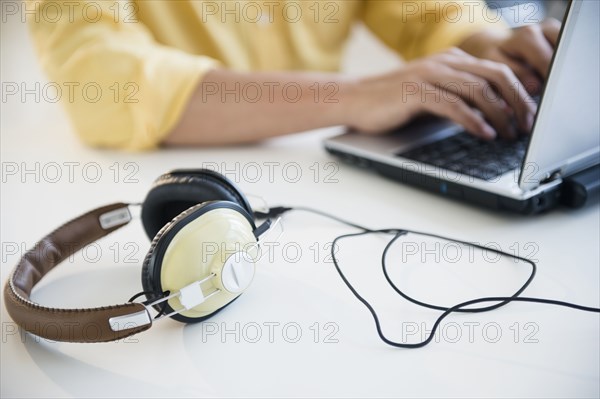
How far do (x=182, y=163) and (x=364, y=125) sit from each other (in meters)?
0.26

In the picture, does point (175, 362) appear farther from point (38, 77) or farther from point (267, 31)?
point (38, 77)

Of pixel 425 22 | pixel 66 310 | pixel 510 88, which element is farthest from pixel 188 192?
pixel 425 22

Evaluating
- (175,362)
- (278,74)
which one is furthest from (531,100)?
(175,362)

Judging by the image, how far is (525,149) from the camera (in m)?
0.60

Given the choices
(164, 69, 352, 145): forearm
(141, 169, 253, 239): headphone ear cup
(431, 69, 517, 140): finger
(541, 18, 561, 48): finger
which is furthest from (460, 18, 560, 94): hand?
(141, 169, 253, 239): headphone ear cup

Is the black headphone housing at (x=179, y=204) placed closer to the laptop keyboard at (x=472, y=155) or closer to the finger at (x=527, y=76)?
the laptop keyboard at (x=472, y=155)

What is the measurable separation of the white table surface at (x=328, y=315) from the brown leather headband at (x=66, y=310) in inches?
0.8

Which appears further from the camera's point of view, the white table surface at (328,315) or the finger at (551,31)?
the finger at (551,31)

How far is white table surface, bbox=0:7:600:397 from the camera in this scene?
1.31 ft

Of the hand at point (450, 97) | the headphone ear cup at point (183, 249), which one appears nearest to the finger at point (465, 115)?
the hand at point (450, 97)

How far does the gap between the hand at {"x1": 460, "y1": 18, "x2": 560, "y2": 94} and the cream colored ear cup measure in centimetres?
55

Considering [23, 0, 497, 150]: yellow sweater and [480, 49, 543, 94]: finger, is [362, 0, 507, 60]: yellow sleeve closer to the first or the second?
[23, 0, 497, 150]: yellow sweater

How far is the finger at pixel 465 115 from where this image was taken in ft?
2.40

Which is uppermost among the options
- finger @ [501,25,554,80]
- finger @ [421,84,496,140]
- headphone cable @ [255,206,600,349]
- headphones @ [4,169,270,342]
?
headphones @ [4,169,270,342]
